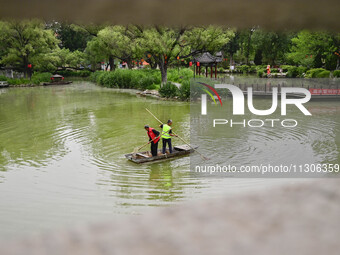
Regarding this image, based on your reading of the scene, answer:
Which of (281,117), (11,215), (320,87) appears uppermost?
(320,87)

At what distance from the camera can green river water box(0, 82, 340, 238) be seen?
8.85 meters

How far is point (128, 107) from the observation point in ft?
89.6

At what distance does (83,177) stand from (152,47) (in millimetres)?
23924

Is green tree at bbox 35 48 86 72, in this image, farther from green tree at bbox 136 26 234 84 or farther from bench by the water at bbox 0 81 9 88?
green tree at bbox 136 26 234 84

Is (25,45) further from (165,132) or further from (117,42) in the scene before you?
(165,132)

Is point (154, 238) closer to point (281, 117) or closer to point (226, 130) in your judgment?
point (226, 130)

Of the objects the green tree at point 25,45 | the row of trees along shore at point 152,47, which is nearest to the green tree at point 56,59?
the row of trees along shore at point 152,47

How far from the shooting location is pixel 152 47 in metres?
33.6

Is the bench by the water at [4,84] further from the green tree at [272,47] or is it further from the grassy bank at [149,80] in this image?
the green tree at [272,47]

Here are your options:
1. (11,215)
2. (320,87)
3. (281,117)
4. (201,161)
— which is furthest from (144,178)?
(320,87)

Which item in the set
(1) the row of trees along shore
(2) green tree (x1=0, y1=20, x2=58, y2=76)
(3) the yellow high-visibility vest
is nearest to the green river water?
(3) the yellow high-visibility vest

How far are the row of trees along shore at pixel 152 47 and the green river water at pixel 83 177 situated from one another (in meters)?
5.50

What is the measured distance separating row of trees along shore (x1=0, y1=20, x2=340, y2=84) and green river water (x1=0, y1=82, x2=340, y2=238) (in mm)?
5498

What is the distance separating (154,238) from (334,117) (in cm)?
2164
